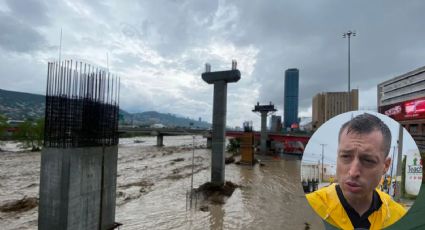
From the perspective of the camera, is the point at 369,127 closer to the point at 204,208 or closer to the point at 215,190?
the point at 204,208

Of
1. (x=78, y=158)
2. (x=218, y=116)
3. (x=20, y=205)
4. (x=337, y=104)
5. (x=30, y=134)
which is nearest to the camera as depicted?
(x=78, y=158)

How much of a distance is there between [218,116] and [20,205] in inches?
504

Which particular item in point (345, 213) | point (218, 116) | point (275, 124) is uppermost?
point (218, 116)

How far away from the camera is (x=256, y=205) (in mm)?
14227

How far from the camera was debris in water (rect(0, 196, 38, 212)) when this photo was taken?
12.6 m

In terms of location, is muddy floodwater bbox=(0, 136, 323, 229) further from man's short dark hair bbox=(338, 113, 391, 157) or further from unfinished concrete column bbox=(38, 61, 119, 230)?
man's short dark hair bbox=(338, 113, 391, 157)

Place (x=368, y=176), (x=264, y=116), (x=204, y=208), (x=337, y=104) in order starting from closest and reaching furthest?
(x=368, y=176) < (x=204, y=208) < (x=337, y=104) < (x=264, y=116)

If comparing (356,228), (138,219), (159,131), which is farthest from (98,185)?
(159,131)

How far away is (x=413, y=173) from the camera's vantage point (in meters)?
1.63

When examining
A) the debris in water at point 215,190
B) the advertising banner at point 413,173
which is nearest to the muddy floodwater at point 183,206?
the debris in water at point 215,190

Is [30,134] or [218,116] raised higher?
[218,116]

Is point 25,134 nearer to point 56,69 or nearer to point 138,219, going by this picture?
point 138,219

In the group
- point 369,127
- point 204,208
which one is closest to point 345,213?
point 369,127

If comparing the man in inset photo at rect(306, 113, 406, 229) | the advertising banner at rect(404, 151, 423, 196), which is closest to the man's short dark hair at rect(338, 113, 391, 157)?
the man in inset photo at rect(306, 113, 406, 229)
